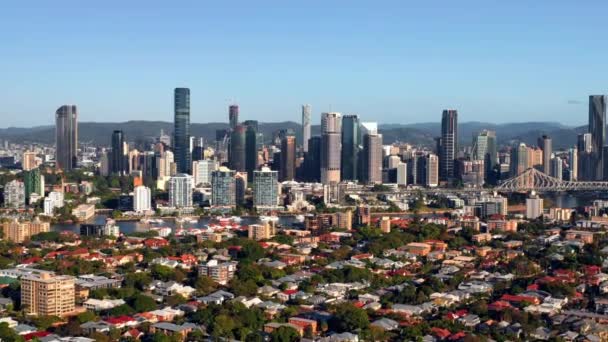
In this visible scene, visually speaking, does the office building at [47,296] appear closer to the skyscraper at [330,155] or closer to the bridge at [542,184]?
the skyscraper at [330,155]

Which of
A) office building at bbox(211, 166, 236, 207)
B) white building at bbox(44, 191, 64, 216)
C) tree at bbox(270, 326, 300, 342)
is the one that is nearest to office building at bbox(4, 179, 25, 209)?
white building at bbox(44, 191, 64, 216)

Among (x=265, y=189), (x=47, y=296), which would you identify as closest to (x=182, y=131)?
(x=265, y=189)

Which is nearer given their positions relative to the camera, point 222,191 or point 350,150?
point 222,191

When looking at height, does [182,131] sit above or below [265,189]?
above

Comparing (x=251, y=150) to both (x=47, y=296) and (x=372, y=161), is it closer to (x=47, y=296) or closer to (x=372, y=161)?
(x=372, y=161)

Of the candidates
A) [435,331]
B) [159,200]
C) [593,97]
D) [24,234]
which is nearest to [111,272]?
[24,234]

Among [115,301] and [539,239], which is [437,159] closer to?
[539,239]
